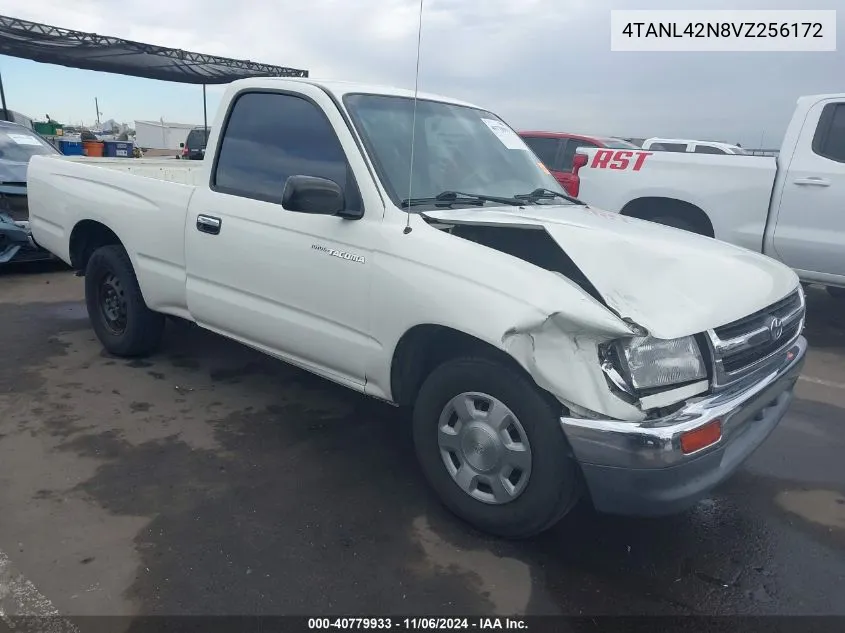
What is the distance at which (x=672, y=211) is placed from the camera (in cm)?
699

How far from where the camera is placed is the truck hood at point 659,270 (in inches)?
96.8

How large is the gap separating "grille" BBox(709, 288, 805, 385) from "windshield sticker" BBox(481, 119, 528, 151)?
178cm

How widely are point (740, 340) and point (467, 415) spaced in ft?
3.74

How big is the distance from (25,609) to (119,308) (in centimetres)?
282

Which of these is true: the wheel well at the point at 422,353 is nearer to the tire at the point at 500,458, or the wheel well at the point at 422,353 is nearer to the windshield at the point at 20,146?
the tire at the point at 500,458

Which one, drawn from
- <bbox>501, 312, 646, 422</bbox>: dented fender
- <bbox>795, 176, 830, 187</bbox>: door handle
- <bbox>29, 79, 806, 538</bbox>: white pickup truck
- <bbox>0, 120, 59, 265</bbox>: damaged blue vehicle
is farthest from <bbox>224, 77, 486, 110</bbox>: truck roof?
<bbox>0, 120, 59, 265</bbox>: damaged blue vehicle

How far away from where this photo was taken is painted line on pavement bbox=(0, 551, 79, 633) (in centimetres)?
231

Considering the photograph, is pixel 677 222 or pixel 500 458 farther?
pixel 677 222

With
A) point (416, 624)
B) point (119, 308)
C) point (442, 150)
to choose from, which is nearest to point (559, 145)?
point (442, 150)

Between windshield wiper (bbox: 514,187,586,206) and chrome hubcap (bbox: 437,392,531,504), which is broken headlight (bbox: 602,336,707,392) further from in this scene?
windshield wiper (bbox: 514,187,586,206)

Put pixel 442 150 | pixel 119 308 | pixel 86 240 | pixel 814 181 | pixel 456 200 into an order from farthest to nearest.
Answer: pixel 814 181 < pixel 86 240 < pixel 119 308 < pixel 442 150 < pixel 456 200

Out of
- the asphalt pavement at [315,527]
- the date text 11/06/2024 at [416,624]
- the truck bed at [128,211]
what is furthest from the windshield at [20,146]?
the date text 11/06/2024 at [416,624]

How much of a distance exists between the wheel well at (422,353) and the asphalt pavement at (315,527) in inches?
22.3

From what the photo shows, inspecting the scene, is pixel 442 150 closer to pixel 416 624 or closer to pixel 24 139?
pixel 416 624
